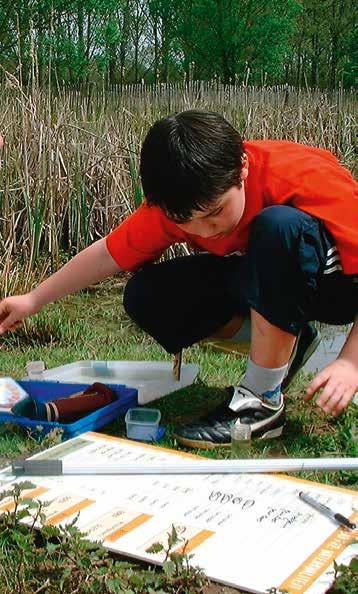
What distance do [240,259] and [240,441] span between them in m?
0.58

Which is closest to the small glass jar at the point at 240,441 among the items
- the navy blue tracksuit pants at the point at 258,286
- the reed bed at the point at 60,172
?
the navy blue tracksuit pants at the point at 258,286

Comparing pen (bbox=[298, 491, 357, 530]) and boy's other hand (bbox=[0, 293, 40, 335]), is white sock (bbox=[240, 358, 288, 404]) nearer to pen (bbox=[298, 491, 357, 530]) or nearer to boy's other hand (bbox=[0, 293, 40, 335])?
pen (bbox=[298, 491, 357, 530])

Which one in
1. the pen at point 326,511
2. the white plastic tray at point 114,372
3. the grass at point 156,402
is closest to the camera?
the grass at point 156,402

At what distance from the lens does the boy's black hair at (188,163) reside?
1.93 metres

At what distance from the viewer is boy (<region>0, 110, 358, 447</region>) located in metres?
1.96

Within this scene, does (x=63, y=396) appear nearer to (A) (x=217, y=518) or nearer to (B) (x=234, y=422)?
(B) (x=234, y=422)

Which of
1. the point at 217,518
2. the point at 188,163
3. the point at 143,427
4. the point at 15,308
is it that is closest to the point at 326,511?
the point at 217,518

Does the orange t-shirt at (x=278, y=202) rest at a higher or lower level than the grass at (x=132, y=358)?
higher

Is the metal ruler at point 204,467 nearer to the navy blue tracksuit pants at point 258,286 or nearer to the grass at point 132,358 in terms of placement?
the grass at point 132,358

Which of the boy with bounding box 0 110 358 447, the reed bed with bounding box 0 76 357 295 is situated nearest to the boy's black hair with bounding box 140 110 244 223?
the boy with bounding box 0 110 358 447

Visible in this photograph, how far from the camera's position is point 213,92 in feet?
27.6

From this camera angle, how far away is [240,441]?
2084 millimetres

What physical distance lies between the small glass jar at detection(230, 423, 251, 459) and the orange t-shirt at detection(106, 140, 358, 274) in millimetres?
475

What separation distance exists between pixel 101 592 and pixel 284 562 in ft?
1.11
